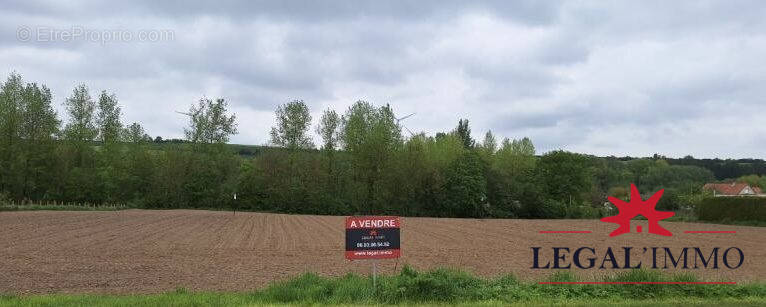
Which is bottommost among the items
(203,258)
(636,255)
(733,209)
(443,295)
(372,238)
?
(636,255)

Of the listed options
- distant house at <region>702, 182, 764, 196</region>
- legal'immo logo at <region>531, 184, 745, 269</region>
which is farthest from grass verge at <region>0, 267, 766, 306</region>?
distant house at <region>702, 182, 764, 196</region>

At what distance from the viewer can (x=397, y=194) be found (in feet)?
265

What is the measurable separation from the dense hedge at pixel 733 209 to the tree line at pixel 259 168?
1943cm

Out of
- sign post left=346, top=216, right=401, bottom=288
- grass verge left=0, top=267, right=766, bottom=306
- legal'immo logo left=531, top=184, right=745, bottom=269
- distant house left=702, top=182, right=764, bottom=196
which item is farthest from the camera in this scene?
distant house left=702, top=182, right=764, bottom=196

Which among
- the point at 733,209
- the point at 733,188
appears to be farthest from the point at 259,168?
the point at 733,188

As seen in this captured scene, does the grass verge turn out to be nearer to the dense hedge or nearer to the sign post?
the sign post

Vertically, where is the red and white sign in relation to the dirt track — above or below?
above

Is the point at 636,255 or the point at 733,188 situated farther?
the point at 733,188

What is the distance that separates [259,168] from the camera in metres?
78.9

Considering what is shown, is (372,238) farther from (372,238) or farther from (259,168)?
(259,168)

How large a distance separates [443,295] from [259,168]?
7001cm

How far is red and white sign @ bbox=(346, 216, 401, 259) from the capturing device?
11531 mm

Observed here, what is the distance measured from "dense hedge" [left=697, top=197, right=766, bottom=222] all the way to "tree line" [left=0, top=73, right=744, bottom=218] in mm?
19427

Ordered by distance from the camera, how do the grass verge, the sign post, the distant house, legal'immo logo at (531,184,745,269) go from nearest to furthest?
the grass verge → the sign post → legal'immo logo at (531,184,745,269) → the distant house
